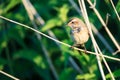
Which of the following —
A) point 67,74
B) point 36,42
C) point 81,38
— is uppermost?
point 81,38

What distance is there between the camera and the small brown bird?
168 inches

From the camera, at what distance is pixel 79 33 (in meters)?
4.32

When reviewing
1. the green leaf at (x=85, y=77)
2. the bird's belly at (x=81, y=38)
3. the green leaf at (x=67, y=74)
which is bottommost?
the green leaf at (x=67, y=74)

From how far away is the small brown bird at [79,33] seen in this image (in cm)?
427

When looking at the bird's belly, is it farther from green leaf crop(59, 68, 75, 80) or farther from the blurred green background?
the blurred green background

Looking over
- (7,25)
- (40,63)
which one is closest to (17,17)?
(7,25)

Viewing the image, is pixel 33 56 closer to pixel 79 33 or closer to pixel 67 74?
pixel 67 74

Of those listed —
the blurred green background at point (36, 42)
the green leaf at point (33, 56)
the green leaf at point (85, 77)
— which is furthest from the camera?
the green leaf at point (33, 56)

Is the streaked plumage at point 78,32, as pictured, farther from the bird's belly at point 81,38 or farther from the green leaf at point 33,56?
the green leaf at point 33,56

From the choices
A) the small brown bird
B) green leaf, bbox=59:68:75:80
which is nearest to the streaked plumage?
the small brown bird

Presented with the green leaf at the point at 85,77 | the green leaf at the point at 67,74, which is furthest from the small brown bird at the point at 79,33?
the green leaf at the point at 67,74

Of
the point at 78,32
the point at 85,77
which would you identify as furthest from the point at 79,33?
the point at 85,77

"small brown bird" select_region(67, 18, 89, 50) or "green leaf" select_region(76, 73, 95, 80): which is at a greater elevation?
"small brown bird" select_region(67, 18, 89, 50)

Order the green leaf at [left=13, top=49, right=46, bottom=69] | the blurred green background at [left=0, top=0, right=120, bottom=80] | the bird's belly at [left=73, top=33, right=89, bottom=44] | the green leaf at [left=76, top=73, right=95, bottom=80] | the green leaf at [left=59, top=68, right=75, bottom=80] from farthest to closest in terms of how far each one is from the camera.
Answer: the green leaf at [left=13, top=49, right=46, bottom=69]
the blurred green background at [left=0, top=0, right=120, bottom=80]
the green leaf at [left=59, top=68, right=75, bottom=80]
the green leaf at [left=76, top=73, right=95, bottom=80]
the bird's belly at [left=73, top=33, right=89, bottom=44]
